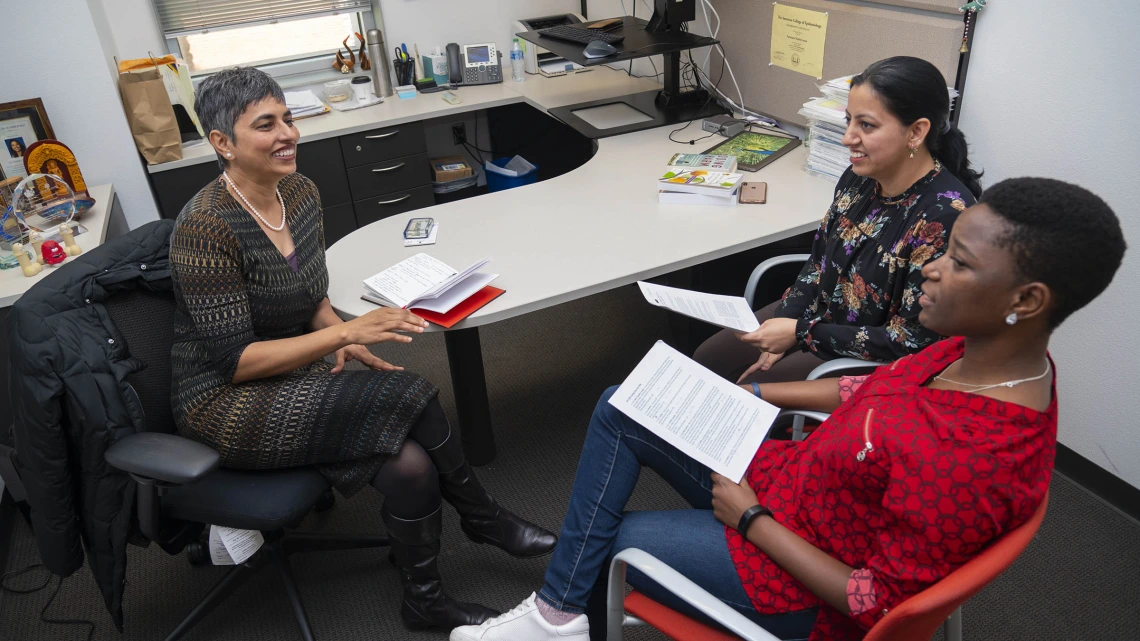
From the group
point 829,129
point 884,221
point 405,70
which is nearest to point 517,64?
point 405,70

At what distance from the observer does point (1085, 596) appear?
5.94 feet

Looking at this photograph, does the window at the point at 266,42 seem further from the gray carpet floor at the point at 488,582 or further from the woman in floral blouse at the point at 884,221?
the woman in floral blouse at the point at 884,221

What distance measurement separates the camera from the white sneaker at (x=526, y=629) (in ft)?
4.62

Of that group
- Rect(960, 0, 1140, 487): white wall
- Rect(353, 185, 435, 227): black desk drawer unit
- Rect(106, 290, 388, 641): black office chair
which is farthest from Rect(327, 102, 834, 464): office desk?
Rect(353, 185, 435, 227): black desk drawer unit

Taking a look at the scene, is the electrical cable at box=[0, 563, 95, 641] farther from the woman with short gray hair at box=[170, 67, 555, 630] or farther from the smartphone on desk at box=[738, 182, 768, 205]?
the smartphone on desk at box=[738, 182, 768, 205]

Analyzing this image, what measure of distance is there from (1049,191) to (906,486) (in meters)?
0.43

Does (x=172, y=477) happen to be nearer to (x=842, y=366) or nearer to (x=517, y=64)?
(x=842, y=366)

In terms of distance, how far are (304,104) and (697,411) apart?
2392mm

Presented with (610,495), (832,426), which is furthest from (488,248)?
(832,426)

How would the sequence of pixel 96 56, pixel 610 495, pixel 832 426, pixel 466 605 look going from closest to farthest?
pixel 832 426, pixel 610 495, pixel 466 605, pixel 96 56

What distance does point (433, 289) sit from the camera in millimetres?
1672

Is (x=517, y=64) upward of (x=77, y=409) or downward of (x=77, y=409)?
upward

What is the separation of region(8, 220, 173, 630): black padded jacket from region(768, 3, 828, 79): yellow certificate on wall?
194 centimetres

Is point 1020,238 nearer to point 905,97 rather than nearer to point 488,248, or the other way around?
point 905,97
